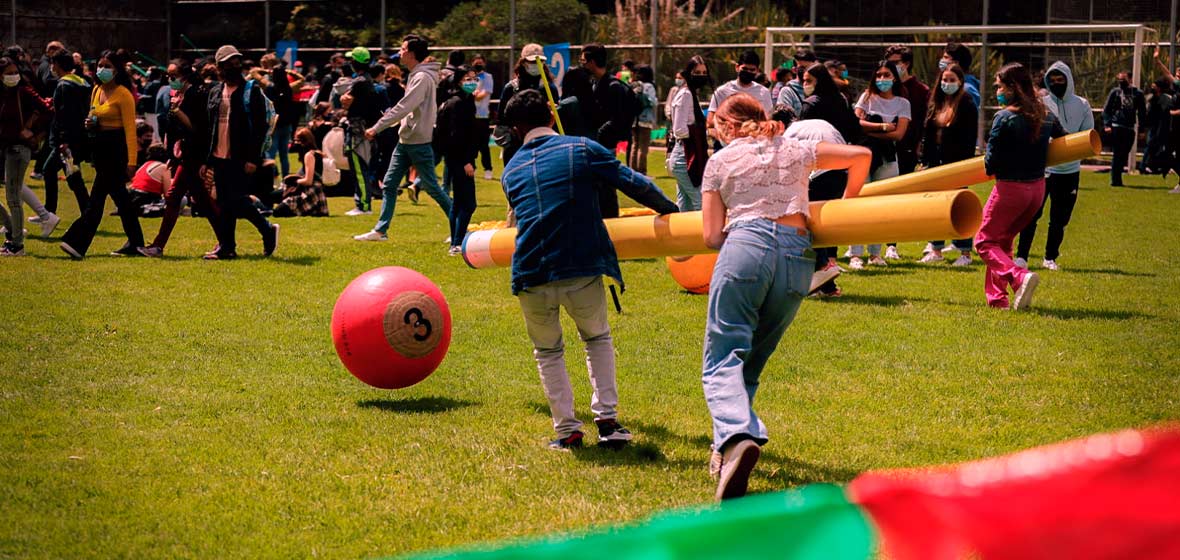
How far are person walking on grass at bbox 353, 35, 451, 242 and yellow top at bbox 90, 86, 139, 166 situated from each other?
2.54 metres

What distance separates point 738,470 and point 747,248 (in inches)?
38.5

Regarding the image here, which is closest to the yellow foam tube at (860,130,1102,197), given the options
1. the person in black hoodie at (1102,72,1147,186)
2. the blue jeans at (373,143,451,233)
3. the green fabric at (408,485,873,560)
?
the green fabric at (408,485,873,560)

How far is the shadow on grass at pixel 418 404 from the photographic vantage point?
7605 millimetres

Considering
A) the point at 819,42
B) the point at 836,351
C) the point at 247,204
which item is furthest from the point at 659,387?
the point at 819,42

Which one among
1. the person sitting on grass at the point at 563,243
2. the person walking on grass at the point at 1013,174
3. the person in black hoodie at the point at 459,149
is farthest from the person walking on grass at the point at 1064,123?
the person sitting on grass at the point at 563,243

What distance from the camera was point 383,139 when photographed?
63.6 feet

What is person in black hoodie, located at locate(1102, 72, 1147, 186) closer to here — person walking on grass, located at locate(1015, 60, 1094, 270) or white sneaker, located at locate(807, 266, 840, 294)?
person walking on grass, located at locate(1015, 60, 1094, 270)

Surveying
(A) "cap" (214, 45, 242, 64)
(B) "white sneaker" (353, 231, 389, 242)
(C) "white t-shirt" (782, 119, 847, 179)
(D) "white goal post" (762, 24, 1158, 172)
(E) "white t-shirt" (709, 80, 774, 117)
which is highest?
(D) "white goal post" (762, 24, 1158, 172)

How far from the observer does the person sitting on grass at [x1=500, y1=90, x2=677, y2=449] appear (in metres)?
6.39

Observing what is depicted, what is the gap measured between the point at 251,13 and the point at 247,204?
1143 inches

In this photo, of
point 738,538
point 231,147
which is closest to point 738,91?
point 231,147

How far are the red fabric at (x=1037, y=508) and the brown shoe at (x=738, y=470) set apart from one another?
339 cm

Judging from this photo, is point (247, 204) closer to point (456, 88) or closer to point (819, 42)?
point (456, 88)

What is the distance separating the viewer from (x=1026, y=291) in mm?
10734
